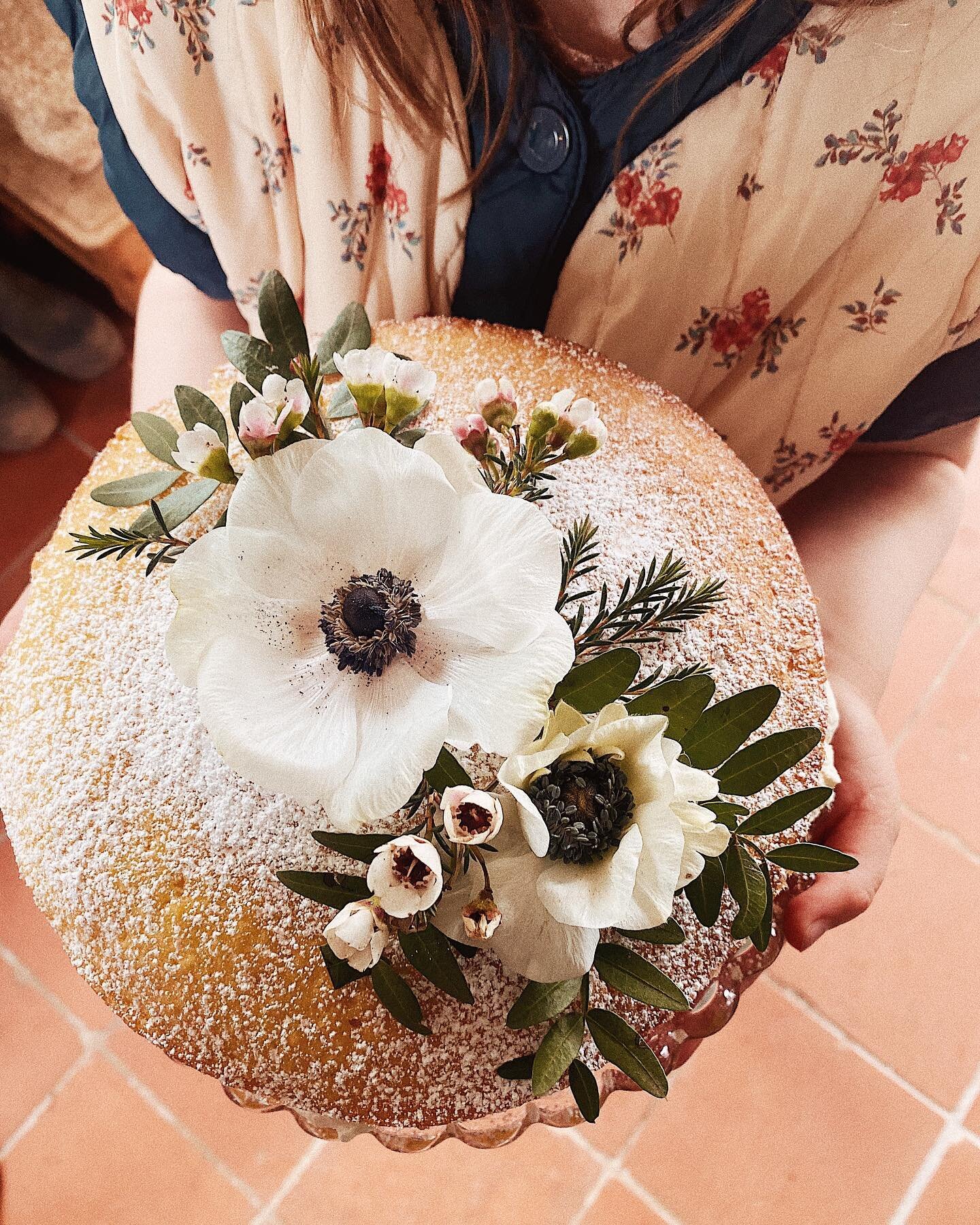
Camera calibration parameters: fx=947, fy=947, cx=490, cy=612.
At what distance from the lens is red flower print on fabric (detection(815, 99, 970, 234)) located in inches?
24.6

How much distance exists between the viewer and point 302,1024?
523 millimetres

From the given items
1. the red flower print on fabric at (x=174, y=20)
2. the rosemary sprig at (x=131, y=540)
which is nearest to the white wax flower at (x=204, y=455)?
the rosemary sprig at (x=131, y=540)

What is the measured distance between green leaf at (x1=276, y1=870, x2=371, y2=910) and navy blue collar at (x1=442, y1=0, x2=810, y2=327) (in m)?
0.50

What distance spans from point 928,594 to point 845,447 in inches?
34.8

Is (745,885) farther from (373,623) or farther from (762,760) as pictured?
(373,623)

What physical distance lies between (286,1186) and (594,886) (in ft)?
3.81

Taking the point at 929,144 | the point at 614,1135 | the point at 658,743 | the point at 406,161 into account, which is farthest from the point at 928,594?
the point at 658,743

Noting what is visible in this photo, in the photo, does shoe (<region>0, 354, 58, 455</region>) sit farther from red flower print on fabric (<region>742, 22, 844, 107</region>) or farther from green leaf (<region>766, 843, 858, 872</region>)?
green leaf (<region>766, 843, 858, 872</region>)

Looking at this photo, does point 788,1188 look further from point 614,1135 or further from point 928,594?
point 928,594

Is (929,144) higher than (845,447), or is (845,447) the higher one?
(929,144)

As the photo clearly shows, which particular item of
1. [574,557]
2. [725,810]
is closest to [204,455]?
[574,557]

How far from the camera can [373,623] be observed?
1.25 feet

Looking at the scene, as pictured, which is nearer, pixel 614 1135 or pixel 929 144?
pixel 929 144

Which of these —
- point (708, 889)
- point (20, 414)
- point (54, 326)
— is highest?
point (708, 889)
